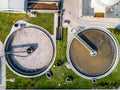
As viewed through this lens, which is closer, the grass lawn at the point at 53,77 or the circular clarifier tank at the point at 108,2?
the circular clarifier tank at the point at 108,2

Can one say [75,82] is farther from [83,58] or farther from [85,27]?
[85,27]

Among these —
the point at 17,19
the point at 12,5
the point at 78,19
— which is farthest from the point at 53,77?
the point at 12,5

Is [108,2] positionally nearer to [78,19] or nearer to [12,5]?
[78,19]

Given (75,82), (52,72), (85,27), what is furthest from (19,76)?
(85,27)

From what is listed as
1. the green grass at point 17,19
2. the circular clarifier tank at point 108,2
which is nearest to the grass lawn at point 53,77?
the green grass at point 17,19

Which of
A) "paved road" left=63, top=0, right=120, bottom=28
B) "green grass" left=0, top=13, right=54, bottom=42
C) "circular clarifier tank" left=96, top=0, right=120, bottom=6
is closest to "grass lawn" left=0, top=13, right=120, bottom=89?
"green grass" left=0, top=13, right=54, bottom=42

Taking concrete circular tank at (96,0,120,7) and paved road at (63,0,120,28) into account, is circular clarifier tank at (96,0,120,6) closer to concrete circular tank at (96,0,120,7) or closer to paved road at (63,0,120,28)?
concrete circular tank at (96,0,120,7)

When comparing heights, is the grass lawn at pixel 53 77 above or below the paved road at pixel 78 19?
below

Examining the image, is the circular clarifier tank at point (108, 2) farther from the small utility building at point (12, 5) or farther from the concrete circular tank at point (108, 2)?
the small utility building at point (12, 5)
